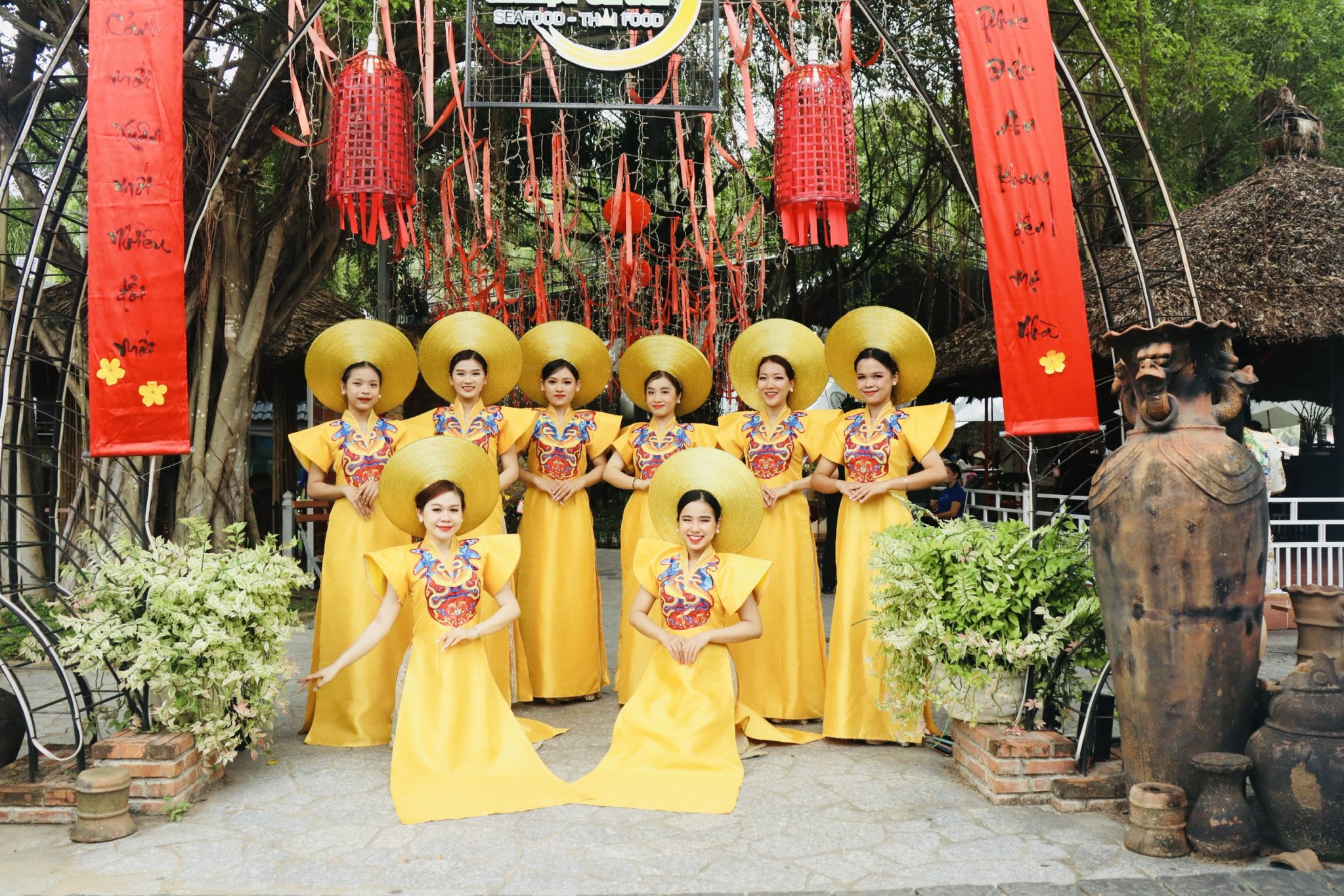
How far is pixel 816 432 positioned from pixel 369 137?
2379 millimetres

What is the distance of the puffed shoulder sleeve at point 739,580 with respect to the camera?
3894 mm

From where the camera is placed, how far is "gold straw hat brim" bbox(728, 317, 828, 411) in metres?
4.82

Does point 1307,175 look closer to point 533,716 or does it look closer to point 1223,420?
point 1223,420

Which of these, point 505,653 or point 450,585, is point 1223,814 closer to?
point 450,585

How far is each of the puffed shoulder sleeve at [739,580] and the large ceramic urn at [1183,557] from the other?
124cm

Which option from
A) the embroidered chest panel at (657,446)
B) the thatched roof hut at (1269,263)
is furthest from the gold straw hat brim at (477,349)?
the thatched roof hut at (1269,263)

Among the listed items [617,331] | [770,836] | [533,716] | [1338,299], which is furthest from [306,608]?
[1338,299]

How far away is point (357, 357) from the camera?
4.53 m

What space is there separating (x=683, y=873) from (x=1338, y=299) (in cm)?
860

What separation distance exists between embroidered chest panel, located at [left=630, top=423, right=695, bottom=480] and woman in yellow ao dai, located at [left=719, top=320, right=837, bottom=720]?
0.29 meters

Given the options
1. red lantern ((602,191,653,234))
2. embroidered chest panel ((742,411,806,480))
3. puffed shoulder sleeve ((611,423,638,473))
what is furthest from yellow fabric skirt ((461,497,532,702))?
red lantern ((602,191,653,234))

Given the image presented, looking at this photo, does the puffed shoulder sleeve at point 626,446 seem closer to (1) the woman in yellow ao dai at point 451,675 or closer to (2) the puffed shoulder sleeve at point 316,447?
(1) the woman in yellow ao dai at point 451,675

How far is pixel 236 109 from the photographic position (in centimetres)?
749

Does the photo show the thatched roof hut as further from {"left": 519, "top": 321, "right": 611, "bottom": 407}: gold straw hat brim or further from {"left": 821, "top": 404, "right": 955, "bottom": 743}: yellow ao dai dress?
{"left": 519, "top": 321, "right": 611, "bottom": 407}: gold straw hat brim
